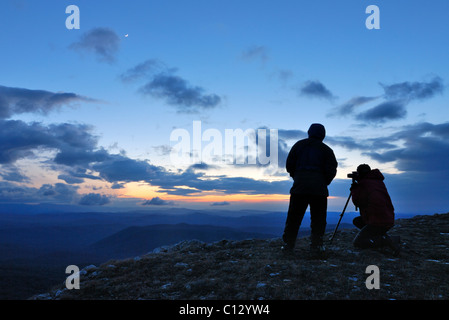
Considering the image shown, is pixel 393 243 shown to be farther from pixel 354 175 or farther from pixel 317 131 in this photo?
pixel 317 131

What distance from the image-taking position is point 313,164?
8711 mm

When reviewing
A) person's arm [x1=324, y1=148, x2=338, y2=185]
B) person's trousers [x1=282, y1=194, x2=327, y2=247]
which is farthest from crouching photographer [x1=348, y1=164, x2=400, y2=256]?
person's trousers [x1=282, y1=194, x2=327, y2=247]

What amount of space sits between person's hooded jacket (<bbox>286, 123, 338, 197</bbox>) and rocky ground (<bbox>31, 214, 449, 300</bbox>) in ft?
7.47

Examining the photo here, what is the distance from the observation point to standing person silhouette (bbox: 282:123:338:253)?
859 centimetres

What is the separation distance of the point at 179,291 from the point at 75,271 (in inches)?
184

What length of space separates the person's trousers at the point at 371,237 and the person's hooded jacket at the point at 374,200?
40 centimetres

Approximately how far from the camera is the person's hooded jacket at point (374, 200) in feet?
28.4

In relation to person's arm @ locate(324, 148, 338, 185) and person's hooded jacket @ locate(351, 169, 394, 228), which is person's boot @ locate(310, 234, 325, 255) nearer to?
person's hooded jacket @ locate(351, 169, 394, 228)

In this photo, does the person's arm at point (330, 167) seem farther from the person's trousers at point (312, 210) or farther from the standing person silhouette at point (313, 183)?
the person's trousers at point (312, 210)

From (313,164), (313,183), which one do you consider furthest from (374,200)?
(313,164)
